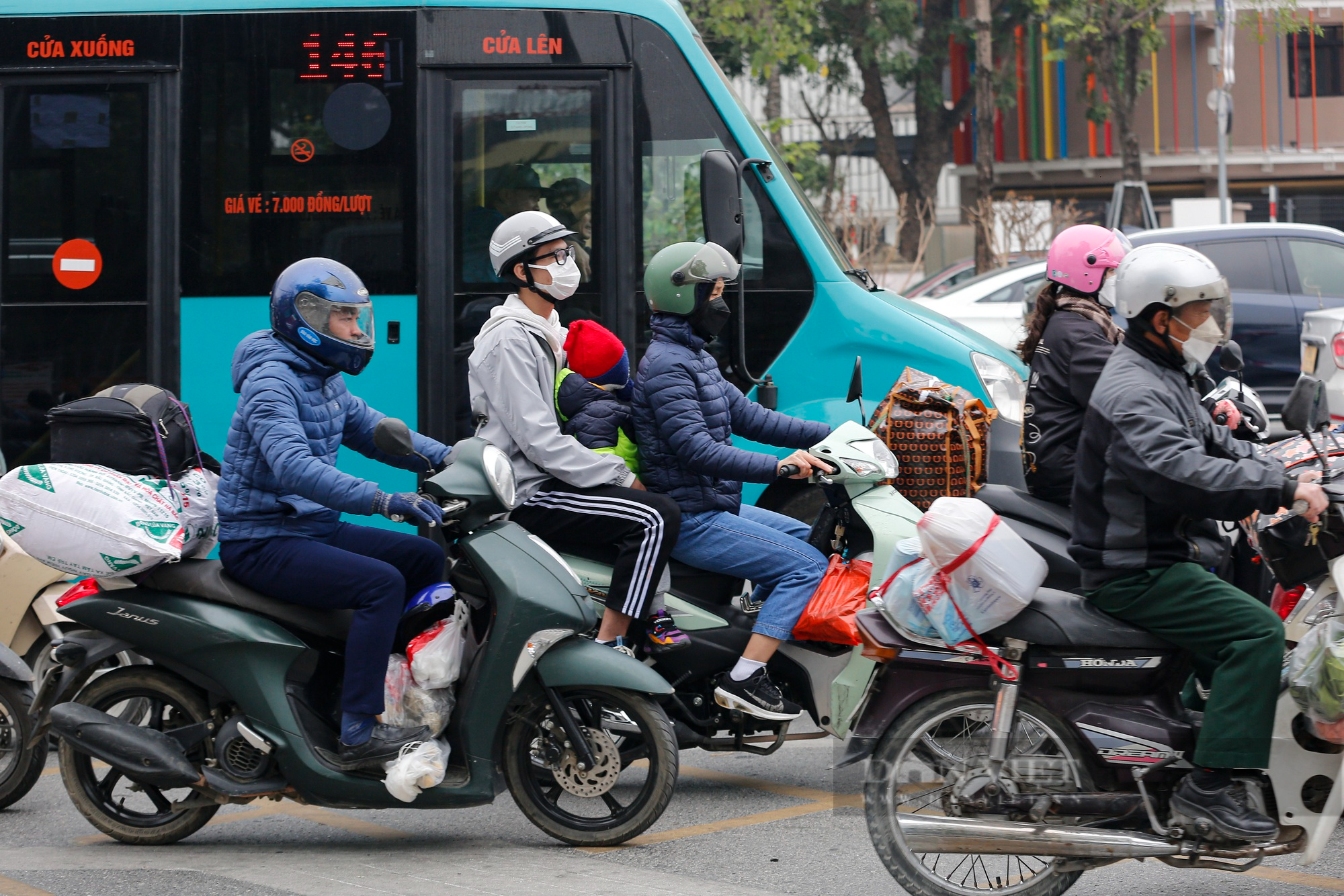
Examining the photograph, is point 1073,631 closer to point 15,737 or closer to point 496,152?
point 15,737

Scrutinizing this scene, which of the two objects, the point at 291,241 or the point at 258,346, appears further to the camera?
the point at 291,241

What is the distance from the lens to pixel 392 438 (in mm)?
4273

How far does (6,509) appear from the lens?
15.0ft

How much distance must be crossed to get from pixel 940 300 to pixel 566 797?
10247 millimetres

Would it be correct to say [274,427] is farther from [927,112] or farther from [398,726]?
[927,112]

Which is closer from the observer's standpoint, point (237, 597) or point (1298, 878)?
point (1298, 878)

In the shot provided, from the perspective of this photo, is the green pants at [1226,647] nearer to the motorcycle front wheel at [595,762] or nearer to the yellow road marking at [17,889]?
the motorcycle front wheel at [595,762]

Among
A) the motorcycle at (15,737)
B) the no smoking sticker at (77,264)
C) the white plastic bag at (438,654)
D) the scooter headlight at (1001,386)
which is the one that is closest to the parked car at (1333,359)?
the scooter headlight at (1001,386)

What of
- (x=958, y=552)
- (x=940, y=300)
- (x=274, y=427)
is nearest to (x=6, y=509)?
(x=274, y=427)

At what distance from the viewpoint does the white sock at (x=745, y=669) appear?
513cm

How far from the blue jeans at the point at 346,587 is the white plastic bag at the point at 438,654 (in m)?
0.10

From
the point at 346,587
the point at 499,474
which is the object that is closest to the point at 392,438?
the point at 499,474

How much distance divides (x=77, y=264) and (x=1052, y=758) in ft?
16.7

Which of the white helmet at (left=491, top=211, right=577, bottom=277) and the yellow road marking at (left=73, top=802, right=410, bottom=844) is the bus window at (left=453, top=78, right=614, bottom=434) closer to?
the white helmet at (left=491, top=211, right=577, bottom=277)
